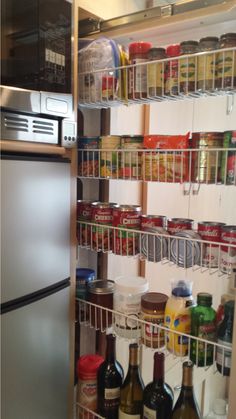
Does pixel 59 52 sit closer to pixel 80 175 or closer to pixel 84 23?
pixel 84 23

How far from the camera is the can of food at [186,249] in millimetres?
1021

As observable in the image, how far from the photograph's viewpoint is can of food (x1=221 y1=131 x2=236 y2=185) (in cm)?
93

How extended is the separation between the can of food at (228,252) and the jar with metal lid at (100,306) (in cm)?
44

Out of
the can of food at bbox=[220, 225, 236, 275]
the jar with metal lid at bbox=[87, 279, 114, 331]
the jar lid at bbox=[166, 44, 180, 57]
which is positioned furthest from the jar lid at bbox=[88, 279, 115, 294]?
the jar lid at bbox=[166, 44, 180, 57]

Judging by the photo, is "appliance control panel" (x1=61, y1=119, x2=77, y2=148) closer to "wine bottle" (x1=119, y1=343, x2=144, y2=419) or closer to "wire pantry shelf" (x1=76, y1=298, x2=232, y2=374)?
"wire pantry shelf" (x1=76, y1=298, x2=232, y2=374)

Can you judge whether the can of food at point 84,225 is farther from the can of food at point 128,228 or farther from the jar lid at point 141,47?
the jar lid at point 141,47

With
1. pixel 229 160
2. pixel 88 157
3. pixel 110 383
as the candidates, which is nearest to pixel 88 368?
pixel 110 383

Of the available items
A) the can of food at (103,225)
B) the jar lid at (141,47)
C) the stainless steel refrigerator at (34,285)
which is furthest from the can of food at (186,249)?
the jar lid at (141,47)

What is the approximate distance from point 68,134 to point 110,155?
0.16m

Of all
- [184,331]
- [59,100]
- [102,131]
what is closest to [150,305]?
[184,331]

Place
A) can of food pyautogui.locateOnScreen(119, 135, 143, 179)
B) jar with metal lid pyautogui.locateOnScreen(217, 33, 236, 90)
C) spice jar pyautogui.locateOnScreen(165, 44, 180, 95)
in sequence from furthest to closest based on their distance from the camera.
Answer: can of food pyautogui.locateOnScreen(119, 135, 143, 179)
spice jar pyautogui.locateOnScreen(165, 44, 180, 95)
jar with metal lid pyautogui.locateOnScreen(217, 33, 236, 90)

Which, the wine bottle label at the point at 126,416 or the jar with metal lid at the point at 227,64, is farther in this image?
the wine bottle label at the point at 126,416

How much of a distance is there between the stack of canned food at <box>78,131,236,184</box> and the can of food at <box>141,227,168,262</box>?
0.16 m

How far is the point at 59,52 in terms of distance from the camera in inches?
42.5
